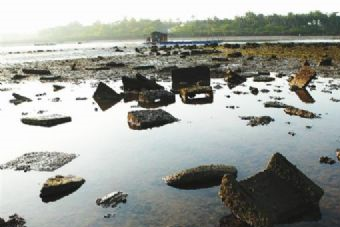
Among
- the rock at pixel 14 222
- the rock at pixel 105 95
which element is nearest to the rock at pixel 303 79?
the rock at pixel 105 95

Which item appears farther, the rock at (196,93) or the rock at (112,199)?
the rock at (196,93)

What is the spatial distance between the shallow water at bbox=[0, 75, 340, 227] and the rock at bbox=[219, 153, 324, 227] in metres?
0.22

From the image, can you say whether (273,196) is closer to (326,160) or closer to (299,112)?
(326,160)

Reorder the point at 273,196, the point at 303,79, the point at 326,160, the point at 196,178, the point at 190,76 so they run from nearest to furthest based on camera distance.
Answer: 1. the point at 273,196
2. the point at 196,178
3. the point at 326,160
4. the point at 303,79
5. the point at 190,76

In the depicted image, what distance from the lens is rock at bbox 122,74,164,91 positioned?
13.9 meters

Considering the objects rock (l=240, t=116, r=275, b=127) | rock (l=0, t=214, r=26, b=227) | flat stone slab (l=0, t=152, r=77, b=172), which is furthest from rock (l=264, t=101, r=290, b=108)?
rock (l=0, t=214, r=26, b=227)

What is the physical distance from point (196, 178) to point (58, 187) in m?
1.82

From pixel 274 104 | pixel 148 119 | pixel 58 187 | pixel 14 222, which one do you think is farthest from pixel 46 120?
pixel 274 104

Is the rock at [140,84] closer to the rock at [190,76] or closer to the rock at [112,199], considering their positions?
the rock at [190,76]

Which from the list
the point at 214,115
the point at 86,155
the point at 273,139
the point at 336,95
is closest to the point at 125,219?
the point at 86,155

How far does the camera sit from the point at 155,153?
23.4 feet

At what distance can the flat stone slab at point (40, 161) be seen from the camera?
6492 millimetres

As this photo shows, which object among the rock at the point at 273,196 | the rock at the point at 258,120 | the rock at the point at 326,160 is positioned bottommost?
the rock at the point at 258,120

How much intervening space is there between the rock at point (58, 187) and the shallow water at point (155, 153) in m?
0.11
